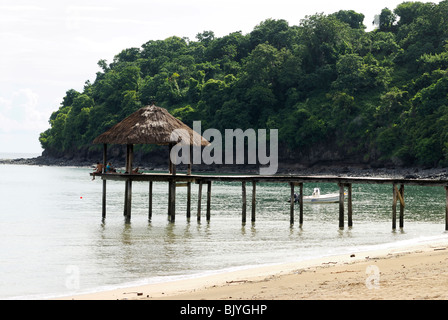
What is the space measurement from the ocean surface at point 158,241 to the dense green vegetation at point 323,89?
4564 centimetres

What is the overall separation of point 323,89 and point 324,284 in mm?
95057

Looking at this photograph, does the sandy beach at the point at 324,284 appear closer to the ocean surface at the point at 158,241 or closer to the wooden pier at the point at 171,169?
the ocean surface at the point at 158,241

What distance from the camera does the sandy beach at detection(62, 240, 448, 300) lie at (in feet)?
37.0

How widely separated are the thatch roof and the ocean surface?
4399 mm

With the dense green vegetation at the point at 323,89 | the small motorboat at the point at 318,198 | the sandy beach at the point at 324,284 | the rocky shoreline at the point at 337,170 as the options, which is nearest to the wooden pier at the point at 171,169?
the sandy beach at the point at 324,284

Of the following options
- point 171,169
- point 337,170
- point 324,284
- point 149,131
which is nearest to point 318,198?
point 171,169

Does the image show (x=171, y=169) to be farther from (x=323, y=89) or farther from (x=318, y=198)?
(x=323, y=89)

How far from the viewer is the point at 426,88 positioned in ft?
271

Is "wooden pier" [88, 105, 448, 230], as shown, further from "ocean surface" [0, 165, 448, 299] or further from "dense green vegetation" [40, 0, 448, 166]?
"dense green vegetation" [40, 0, 448, 166]

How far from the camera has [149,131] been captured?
29.9 metres

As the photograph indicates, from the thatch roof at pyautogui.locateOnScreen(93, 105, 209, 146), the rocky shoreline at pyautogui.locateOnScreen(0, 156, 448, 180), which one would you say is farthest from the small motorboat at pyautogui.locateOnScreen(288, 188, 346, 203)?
the rocky shoreline at pyautogui.locateOnScreen(0, 156, 448, 180)

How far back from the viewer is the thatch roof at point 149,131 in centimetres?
2964

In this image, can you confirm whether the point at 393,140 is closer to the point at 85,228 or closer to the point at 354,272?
the point at 85,228
